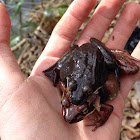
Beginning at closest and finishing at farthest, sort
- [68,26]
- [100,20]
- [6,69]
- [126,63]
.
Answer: [6,69]
[126,63]
[68,26]
[100,20]

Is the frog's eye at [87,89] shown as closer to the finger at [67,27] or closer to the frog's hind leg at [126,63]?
the frog's hind leg at [126,63]

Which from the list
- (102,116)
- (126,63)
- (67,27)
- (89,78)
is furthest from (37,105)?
(67,27)

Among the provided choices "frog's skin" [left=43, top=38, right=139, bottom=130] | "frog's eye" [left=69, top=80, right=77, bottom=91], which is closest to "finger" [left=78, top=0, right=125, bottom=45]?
"frog's skin" [left=43, top=38, right=139, bottom=130]

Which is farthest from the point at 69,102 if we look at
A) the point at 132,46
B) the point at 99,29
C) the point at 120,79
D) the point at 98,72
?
the point at 132,46

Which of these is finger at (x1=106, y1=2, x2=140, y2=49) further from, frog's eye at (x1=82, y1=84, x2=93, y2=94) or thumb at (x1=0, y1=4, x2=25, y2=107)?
thumb at (x1=0, y1=4, x2=25, y2=107)

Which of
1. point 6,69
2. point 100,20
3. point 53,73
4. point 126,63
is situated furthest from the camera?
point 100,20

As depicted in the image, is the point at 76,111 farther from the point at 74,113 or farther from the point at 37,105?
the point at 37,105

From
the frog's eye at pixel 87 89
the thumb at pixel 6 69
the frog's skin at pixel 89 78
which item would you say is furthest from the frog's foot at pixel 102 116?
the thumb at pixel 6 69
